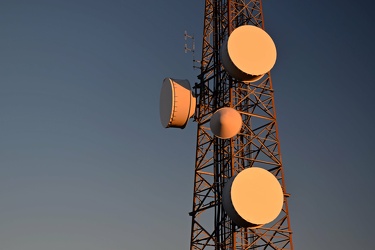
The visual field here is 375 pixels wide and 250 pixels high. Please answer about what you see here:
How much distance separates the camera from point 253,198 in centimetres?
2628

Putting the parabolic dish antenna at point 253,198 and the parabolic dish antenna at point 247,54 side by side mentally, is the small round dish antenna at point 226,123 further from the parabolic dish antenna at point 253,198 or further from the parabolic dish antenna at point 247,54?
the parabolic dish antenna at point 247,54

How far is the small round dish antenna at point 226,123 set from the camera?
2722 centimetres

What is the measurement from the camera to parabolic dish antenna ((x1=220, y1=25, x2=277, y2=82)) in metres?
28.5

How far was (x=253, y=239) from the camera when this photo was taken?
95.2 ft

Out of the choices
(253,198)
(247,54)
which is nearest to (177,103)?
(247,54)

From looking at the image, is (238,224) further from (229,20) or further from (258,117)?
(229,20)

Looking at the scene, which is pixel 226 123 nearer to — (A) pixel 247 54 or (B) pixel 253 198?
(B) pixel 253 198

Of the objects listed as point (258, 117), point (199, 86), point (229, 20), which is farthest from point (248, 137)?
point (229, 20)

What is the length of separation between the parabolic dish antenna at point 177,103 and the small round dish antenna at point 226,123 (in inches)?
159

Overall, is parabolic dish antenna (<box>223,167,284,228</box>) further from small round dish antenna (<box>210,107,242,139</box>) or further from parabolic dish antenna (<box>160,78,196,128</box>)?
parabolic dish antenna (<box>160,78,196,128</box>)

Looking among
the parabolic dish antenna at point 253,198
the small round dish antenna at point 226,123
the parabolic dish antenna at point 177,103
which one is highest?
the parabolic dish antenna at point 177,103

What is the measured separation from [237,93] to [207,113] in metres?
2.52

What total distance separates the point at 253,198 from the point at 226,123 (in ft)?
13.4

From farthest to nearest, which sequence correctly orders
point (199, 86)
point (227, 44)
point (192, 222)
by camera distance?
point (199, 86)
point (192, 222)
point (227, 44)
